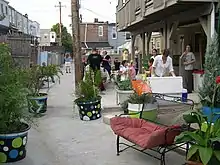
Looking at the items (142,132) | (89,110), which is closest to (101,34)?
(89,110)

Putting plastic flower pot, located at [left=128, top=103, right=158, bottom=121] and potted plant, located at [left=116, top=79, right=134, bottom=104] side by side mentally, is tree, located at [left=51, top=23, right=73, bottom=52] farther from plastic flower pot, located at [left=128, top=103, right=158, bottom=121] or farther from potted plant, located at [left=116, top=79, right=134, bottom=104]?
plastic flower pot, located at [left=128, top=103, right=158, bottom=121]

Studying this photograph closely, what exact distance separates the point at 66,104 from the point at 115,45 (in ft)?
190

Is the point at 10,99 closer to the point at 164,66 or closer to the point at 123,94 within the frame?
the point at 123,94

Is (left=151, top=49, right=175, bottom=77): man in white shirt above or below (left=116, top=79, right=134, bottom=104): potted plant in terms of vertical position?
above

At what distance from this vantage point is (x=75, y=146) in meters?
6.61

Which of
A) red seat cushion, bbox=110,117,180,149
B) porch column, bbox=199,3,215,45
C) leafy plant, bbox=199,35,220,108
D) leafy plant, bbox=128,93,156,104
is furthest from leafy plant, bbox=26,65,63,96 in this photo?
porch column, bbox=199,3,215,45

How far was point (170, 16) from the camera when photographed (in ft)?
46.3

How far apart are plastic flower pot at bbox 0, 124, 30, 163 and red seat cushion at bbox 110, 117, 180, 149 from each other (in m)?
1.40

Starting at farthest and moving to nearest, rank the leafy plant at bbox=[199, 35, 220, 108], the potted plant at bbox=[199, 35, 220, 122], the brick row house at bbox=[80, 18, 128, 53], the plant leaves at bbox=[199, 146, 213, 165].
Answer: the brick row house at bbox=[80, 18, 128, 53] → the leafy plant at bbox=[199, 35, 220, 108] → the potted plant at bbox=[199, 35, 220, 122] → the plant leaves at bbox=[199, 146, 213, 165]

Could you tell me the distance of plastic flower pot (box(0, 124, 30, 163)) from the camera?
5402 millimetres

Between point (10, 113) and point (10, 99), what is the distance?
300 millimetres

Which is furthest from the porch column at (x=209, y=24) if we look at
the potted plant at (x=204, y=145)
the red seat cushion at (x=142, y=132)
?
the potted plant at (x=204, y=145)

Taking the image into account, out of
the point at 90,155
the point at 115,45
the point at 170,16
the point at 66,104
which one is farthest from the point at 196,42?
the point at 115,45

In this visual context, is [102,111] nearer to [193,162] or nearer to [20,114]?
[20,114]
